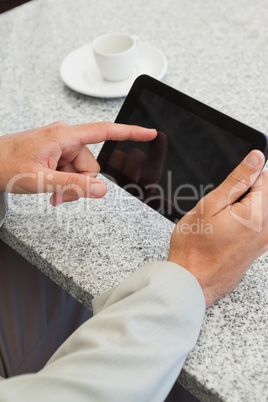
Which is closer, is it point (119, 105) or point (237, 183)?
point (237, 183)

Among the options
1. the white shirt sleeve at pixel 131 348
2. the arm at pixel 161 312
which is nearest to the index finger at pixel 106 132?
the arm at pixel 161 312

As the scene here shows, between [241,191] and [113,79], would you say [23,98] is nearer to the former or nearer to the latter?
[113,79]

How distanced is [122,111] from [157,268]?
1.00 feet

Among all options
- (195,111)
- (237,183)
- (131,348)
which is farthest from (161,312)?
(195,111)

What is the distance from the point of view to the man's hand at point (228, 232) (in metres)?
0.59

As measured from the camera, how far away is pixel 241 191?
615 mm

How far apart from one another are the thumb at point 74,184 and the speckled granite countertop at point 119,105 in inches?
3.6

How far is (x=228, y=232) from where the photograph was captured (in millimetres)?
588

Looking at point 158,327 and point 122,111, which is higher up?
point 122,111

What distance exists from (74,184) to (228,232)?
0.24m

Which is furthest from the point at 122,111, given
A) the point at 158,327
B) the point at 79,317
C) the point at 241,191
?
the point at 79,317

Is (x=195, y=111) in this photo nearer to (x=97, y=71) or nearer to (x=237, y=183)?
(x=237, y=183)

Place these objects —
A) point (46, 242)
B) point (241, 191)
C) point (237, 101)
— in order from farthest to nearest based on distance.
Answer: point (237, 101)
point (46, 242)
point (241, 191)

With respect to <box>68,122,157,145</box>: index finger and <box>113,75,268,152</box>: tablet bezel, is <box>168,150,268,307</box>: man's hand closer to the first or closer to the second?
<box>113,75,268,152</box>: tablet bezel
